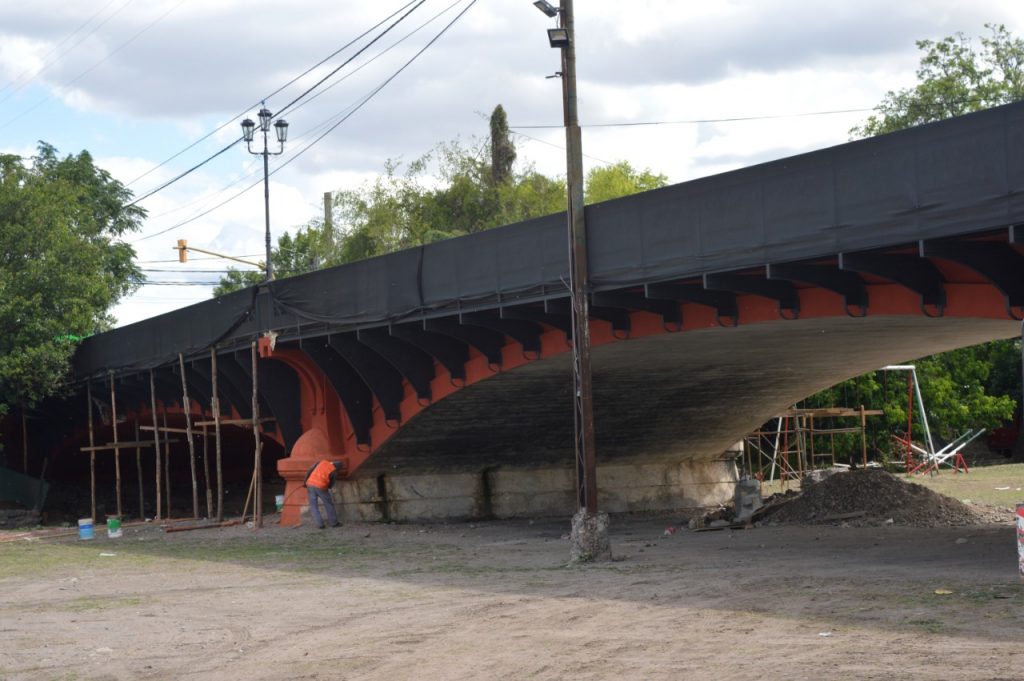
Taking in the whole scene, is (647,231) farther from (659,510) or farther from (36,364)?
(36,364)

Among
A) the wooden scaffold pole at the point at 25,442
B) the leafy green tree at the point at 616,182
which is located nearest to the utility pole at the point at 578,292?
the wooden scaffold pole at the point at 25,442

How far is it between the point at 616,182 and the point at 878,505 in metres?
41.5

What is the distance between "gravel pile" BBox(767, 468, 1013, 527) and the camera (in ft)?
70.6

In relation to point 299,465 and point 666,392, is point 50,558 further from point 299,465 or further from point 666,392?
point 666,392

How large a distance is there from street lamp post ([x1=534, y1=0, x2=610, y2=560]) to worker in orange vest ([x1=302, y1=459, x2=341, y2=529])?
35.0ft

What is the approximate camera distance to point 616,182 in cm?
6250

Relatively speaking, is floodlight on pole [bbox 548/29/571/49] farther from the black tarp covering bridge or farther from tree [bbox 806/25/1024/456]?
tree [bbox 806/25/1024/456]

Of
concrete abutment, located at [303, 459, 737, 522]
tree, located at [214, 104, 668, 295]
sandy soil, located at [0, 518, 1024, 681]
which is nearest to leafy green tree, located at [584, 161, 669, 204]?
tree, located at [214, 104, 668, 295]

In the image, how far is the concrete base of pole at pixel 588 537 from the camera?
17125 mm

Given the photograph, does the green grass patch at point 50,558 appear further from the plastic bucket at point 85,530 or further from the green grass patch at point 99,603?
the green grass patch at point 99,603

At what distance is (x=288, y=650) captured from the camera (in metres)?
11.2

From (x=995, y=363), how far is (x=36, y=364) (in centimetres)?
3573

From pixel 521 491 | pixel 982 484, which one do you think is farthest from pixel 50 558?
pixel 982 484

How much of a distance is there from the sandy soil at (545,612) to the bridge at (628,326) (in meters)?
3.59
